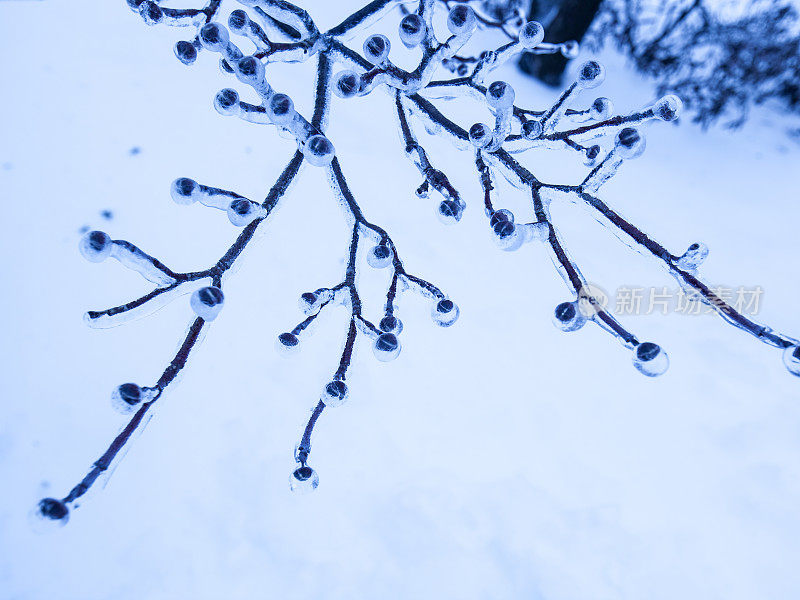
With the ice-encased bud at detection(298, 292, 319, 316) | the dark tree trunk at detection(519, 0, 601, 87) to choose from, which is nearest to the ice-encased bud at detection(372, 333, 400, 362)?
the ice-encased bud at detection(298, 292, 319, 316)

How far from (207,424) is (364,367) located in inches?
33.7

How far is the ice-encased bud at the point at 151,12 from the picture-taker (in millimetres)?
1215

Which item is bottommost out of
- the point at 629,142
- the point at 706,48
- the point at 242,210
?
the point at 242,210

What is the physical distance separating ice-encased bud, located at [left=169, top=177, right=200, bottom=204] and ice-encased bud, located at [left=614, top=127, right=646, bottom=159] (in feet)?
2.79

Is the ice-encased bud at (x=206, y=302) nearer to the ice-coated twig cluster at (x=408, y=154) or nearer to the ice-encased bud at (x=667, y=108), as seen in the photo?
the ice-coated twig cluster at (x=408, y=154)

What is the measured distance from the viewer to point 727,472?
8.79 feet

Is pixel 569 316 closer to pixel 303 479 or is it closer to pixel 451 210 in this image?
pixel 451 210

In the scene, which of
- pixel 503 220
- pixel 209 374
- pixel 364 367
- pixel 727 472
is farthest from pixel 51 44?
pixel 727 472

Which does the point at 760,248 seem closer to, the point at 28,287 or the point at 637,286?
the point at 637,286

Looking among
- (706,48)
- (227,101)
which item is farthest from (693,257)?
(706,48)

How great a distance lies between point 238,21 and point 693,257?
1.13m

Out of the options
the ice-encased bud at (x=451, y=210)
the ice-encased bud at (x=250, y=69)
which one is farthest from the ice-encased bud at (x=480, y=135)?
the ice-encased bud at (x=250, y=69)

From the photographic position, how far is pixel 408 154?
1436 mm

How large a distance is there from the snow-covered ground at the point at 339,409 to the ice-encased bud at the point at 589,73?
5.94 ft
